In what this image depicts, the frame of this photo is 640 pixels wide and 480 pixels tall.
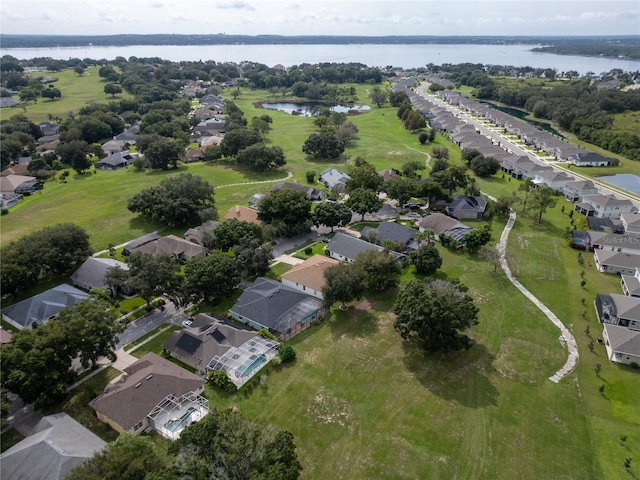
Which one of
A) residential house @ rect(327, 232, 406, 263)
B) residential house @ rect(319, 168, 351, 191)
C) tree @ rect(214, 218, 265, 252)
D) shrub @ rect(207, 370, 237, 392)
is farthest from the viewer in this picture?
residential house @ rect(319, 168, 351, 191)

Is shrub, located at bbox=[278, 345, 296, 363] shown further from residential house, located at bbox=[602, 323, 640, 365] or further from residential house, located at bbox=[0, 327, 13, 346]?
residential house, located at bbox=[602, 323, 640, 365]

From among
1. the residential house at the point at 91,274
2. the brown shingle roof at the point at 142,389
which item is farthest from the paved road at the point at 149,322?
the residential house at the point at 91,274

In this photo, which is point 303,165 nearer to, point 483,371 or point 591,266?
point 591,266

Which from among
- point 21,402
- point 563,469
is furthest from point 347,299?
point 21,402

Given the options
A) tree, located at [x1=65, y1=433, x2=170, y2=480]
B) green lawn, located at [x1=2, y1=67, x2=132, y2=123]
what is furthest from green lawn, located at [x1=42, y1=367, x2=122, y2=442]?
green lawn, located at [x1=2, y1=67, x2=132, y2=123]

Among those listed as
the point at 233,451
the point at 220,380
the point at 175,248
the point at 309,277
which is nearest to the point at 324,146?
the point at 175,248

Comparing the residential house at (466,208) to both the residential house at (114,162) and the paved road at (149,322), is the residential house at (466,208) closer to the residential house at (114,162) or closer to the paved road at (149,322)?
the paved road at (149,322)
